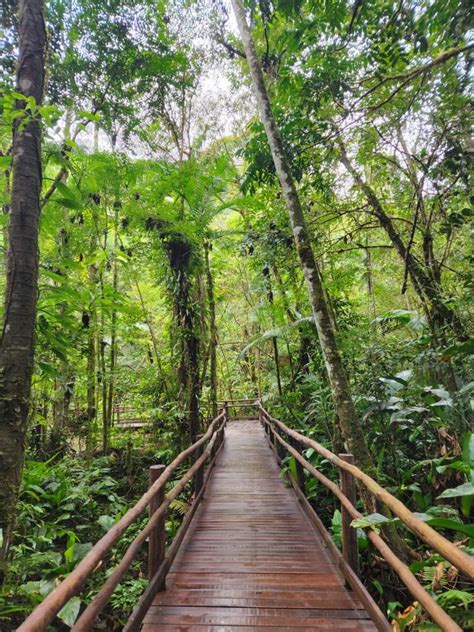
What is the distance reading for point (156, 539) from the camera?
2348 mm

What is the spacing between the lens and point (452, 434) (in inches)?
163

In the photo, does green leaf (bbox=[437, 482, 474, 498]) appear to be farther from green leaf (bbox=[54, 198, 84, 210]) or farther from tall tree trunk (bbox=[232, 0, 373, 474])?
green leaf (bbox=[54, 198, 84, 210])

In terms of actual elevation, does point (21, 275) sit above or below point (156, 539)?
above

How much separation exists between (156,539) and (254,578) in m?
0.78

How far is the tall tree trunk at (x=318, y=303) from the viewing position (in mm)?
3336

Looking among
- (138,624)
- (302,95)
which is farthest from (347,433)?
(302,95)

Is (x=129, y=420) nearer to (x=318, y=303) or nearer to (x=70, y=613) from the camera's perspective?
(x=70, y=613)

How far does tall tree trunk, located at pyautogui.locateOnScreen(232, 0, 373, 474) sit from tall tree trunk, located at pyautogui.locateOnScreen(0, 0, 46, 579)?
2592 millimetres

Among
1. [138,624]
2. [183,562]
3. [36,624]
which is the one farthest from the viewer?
[183,562]

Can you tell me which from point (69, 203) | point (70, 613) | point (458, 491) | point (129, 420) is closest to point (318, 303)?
point (458, 491)

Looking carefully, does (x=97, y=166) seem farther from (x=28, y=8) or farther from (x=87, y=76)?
(x=28, y=8)

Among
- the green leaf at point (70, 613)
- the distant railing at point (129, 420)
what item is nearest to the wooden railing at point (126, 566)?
the green leaf at point (70, 613)

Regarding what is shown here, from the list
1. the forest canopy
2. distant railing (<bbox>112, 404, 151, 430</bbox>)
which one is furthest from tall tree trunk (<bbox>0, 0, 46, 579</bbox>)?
distant railing (<bbox>112, 404, 151, 430</bbox>)

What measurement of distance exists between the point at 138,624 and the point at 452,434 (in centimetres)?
391
